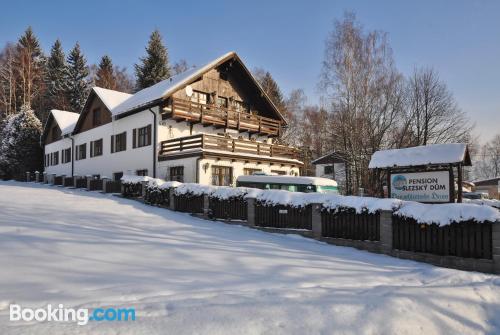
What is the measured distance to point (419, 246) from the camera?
10.5m

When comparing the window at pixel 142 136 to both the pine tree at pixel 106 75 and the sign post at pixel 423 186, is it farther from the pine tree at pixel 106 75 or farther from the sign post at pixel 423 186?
the pine tree at pixel 106 75

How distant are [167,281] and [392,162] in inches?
414

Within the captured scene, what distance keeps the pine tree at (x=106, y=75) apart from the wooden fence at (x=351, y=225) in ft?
157

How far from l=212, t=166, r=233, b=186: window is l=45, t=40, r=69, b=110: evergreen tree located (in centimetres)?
3754

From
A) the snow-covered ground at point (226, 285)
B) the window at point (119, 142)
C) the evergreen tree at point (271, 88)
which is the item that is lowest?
the snow-covered ground at point (226, 285)

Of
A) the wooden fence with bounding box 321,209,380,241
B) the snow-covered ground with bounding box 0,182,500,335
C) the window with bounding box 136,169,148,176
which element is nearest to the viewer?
the snow-covered ground with bounding box 0,182,500,335

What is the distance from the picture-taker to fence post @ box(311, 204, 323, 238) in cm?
1275

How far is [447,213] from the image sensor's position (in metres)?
10.1

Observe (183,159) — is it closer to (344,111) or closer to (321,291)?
(344,111)

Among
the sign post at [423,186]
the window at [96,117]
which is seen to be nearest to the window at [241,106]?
the window at [96,117]

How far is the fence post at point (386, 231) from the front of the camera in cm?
1110

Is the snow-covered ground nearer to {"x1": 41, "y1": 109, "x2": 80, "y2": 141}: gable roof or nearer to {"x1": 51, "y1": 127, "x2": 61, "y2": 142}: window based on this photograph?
{"x1": 41, "y1": 109, "x2": 80, "y2": 141}: gable roof

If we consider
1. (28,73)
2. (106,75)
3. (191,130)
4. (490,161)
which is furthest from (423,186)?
(490,161)

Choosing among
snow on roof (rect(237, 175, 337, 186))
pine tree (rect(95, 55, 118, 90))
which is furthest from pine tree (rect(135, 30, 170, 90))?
snow on roof (rect(237, 175, 337, 186))
